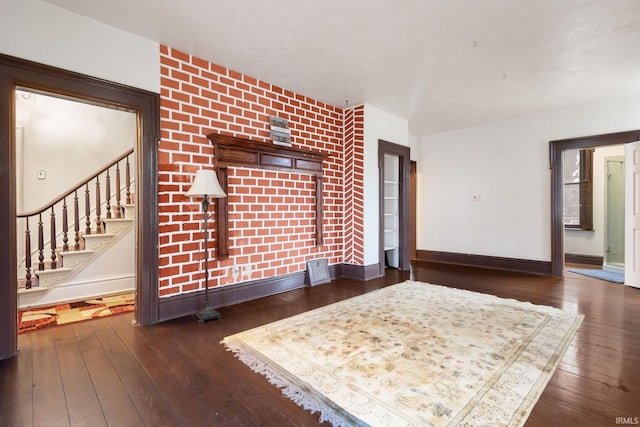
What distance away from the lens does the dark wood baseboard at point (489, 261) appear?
5355mm

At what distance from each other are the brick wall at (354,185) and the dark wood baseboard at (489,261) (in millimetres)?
2727

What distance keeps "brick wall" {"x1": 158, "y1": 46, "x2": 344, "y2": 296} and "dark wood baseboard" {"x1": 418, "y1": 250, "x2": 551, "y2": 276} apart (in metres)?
2.80

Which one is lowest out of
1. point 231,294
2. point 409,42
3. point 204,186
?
point 231,294

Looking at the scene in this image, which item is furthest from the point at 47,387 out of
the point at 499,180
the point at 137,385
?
the point at 499,180

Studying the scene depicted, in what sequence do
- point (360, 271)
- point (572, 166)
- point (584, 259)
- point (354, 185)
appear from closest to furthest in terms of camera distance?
point (360, 271) → point (354, 185) → point (584, 259) → point (572, 166)

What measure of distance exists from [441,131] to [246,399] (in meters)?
6.43

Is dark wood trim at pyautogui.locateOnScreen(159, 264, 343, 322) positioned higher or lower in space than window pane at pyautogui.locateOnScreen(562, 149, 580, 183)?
lower

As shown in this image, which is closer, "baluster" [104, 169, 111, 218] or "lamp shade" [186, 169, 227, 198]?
"lamp shade" [186, 169, 227, 198]

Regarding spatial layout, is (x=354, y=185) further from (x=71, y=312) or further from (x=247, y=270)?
(x=71, y=312)

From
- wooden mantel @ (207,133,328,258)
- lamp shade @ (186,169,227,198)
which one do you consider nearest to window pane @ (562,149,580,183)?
wooden mantel @ (207,133,328,258)

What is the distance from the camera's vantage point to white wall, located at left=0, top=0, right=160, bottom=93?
90.4 inches

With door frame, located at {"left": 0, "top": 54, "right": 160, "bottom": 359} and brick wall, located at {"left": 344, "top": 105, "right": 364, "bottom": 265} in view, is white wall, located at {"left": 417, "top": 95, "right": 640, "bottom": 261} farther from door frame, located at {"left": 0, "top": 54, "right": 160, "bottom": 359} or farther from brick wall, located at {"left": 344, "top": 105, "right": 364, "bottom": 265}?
door frame, located at {"left": 0, "top": 54, "right": 160, "bottom": 359}

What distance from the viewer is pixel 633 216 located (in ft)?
14.6

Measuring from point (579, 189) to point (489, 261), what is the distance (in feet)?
9.46
